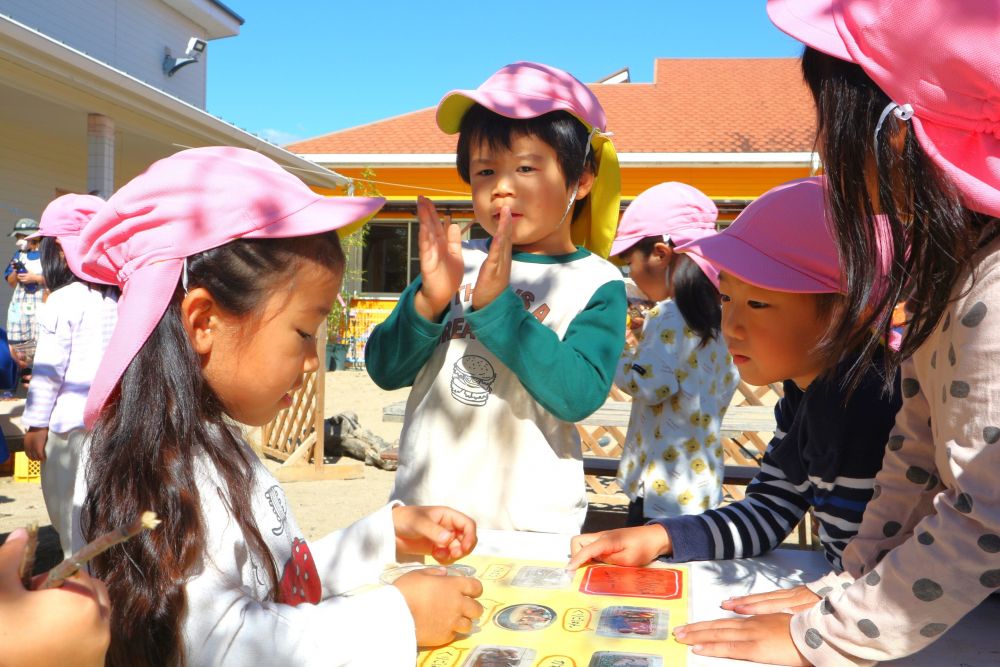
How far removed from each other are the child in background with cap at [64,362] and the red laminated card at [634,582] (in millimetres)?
2913

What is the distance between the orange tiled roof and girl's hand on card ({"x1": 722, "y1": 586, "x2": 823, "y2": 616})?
13.7m

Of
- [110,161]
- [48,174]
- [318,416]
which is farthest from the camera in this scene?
[48,174]

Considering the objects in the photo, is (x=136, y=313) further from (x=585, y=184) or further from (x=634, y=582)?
(x=585, y=184)

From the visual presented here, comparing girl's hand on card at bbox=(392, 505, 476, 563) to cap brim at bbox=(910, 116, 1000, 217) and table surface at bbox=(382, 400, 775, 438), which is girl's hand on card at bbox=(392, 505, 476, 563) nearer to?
cap brim at bbox=(910, 116, 1000, 217)

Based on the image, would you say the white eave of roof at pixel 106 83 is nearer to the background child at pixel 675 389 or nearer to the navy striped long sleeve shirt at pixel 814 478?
the background child at pixel 675 389

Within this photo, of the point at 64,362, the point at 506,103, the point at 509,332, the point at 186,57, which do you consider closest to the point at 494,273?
the point at 509,332

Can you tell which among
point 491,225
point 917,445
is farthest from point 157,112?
point 917,445

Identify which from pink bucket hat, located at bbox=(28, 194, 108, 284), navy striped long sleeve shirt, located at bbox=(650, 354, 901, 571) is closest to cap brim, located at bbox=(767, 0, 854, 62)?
navy striped long sleeve shirt, located at bbox=(650, 354, 901, 571)

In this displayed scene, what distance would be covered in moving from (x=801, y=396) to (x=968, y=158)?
32.7 inches

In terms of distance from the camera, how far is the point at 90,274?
1.41m

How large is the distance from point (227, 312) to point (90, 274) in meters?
0.28

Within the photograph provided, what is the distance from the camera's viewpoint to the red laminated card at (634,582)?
1460mm

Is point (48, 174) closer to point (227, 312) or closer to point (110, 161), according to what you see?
point (110, 161)

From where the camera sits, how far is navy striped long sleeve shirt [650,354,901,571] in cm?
158
